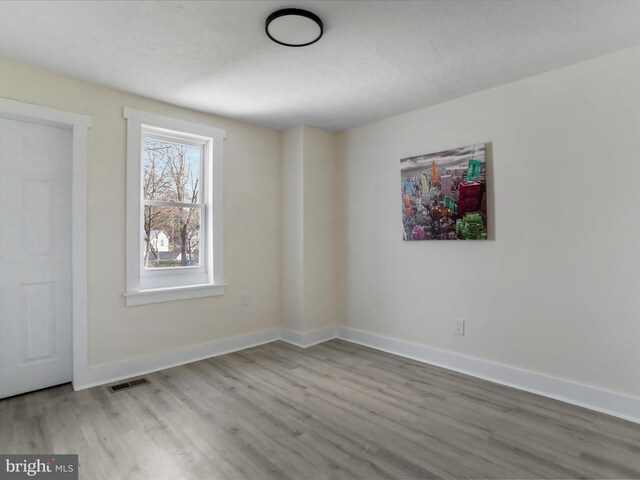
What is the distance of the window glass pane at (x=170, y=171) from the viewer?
338 centimetres

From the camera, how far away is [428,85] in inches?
117

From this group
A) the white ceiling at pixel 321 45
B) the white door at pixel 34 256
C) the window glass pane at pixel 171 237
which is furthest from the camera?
the window glass pane at pixel 171 237

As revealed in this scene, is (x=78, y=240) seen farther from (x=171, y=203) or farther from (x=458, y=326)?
(x=458, y=326)

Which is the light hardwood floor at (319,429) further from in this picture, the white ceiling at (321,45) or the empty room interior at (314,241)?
the white ceiling at (321,45)

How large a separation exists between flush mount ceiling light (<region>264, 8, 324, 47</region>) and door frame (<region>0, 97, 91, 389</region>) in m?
1.79

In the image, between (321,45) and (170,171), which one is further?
(170,171)

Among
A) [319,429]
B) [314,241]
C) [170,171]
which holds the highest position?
[170,171]

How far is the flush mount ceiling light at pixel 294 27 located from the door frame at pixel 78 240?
1.79 meters

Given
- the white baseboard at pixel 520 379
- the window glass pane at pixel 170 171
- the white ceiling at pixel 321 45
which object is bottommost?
the white baseboard at pixel 520 379

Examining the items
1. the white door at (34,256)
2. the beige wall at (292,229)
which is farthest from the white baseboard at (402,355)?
the white door at (34,256)

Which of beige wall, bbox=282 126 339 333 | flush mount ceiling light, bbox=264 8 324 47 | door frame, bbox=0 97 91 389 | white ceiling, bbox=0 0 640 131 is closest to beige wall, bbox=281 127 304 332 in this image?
beige wall, bbox=282 126 339 333

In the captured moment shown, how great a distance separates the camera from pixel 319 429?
2.24 meters

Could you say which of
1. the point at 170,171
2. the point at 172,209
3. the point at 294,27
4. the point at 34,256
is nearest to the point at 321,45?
the point at 294,27

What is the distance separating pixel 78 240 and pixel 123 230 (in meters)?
0.34
